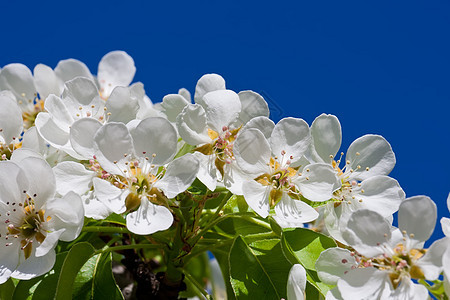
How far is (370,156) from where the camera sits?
1956mm

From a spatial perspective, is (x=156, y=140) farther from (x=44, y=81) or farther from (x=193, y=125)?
(x=44, y=81)

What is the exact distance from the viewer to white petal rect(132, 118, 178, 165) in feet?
5.66

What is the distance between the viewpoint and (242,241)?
1751mm

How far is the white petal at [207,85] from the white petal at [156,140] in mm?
249

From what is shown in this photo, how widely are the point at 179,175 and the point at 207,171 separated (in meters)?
0.10

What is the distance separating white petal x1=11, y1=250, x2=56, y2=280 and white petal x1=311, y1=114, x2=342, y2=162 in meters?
0.88

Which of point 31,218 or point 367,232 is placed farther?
point 31,218

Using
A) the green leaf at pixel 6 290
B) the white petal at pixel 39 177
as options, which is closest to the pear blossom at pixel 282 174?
the white petal at pixel 39 177

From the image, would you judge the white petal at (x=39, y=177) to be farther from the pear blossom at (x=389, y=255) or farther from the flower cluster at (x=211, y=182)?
the pear blossom at (x=389, y=255)

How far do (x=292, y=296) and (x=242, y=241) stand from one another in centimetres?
25

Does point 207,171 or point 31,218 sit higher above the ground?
point 207,171

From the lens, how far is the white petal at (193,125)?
179 centimetres

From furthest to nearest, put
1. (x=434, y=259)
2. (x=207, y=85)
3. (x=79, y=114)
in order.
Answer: (x=79, y=114)
(x=207, y=85)
(x=434, y=259)

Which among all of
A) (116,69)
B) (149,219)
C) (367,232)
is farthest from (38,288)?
(116,69)
